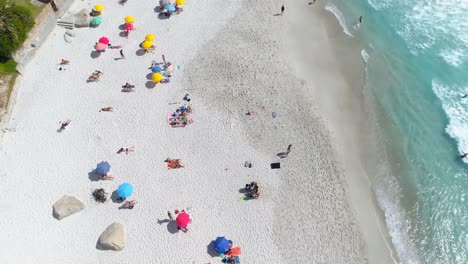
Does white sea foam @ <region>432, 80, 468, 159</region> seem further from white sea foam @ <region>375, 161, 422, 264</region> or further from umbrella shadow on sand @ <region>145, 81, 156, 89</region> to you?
umbrella shadow on sand @ <region>145, 81, 156, 89</region>

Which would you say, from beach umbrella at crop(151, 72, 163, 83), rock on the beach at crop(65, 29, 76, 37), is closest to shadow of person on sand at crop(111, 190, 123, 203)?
beach umbrella at crop(151, 72, 163, 83)

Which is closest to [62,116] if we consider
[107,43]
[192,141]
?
[107,43]

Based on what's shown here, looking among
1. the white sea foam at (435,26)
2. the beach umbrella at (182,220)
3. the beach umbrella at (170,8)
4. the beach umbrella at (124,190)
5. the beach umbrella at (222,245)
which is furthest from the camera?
the beach umbrella at (170,8)

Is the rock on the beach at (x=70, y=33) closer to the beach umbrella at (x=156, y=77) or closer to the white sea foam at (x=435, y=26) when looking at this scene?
the beach umbrella at (x=156, y=77)

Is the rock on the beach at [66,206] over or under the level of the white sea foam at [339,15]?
under

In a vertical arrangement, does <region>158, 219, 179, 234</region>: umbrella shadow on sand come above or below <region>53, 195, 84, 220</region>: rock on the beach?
below

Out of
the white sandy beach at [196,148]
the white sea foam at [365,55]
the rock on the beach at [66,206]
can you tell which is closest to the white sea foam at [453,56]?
the white sea foam at [365,55]

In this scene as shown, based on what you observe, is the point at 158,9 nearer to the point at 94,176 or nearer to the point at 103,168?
the point at 103,168

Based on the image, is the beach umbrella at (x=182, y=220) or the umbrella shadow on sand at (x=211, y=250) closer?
the umbrella shadow on sand at (x=211, y=250)
